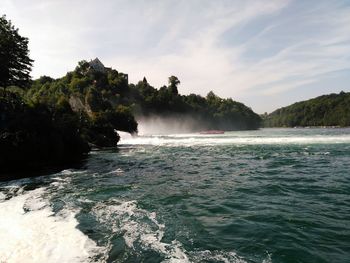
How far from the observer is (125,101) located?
12669 cm

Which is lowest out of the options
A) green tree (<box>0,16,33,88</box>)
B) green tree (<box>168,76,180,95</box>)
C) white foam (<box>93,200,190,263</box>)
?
white foam (<box>93,200,190,263</box>)

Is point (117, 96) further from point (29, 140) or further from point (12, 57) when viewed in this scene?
point (29, 140)

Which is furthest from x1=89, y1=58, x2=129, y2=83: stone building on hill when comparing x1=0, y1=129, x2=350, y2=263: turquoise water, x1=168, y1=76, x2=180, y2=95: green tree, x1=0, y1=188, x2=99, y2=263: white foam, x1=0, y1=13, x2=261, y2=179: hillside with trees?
x1=0, y1=188, x2=99, y2=263: white foam

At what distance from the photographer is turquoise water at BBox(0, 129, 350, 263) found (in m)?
8.74

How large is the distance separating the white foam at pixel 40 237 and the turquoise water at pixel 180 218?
30mm

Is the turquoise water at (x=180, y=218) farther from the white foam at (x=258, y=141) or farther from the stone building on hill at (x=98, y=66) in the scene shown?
the stone building on hill at (x=98, y=66)

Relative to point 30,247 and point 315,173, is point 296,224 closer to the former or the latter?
point 30,247

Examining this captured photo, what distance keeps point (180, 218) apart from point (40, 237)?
16.3ft

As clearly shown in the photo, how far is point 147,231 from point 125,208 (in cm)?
308

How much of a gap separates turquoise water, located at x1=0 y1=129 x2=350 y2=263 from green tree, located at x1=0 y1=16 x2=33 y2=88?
79.6 ft

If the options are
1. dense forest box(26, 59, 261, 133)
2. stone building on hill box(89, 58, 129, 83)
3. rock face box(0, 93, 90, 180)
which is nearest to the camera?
rock face box(0, 93, 90, 180)

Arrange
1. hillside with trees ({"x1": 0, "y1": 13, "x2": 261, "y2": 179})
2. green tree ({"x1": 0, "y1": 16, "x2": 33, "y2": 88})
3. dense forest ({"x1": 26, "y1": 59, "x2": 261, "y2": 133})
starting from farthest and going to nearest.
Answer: dense forest ({"x1": 26, "y1": 59, "x2": 261, "y2": 133}) < green tree ({"x1": 0, "y1": 16, "x2": 33, "y2": 88}) < hillside with trees ({"x1": 0, "y1": 13, "x2": 261, "y2": 179})

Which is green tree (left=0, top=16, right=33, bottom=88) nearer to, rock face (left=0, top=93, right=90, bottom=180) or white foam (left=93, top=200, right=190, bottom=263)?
rock face (left=0, top=93, right=90, bottom=180)

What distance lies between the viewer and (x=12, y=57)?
4047cm
